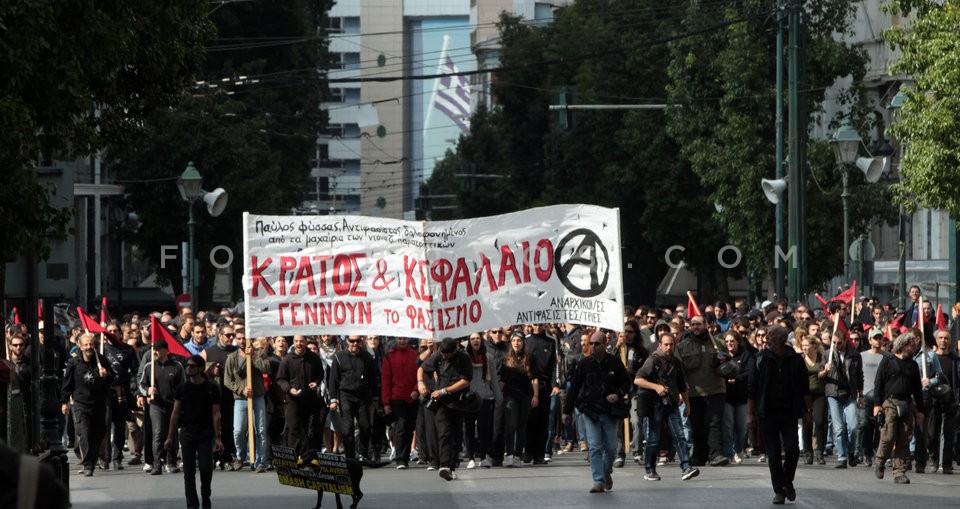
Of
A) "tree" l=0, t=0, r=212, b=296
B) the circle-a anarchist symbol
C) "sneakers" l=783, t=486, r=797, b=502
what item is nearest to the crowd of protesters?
the circle-a anarchist symbol

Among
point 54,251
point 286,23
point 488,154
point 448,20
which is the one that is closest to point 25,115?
point 54,251

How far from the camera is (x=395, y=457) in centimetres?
2006

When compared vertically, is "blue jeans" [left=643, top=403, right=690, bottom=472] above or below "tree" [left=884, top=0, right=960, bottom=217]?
below

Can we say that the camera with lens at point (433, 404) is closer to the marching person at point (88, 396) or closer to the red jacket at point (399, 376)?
the red jacket at point (399, 376)

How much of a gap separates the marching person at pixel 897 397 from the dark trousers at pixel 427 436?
4.46m

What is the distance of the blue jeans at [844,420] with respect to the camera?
19.2 metres

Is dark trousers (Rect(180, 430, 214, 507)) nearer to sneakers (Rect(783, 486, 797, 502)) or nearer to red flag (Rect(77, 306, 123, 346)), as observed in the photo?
sneakers (Rect(783, 486, 797, 502))

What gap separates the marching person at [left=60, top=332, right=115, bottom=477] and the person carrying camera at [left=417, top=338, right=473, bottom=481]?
11.9 ft

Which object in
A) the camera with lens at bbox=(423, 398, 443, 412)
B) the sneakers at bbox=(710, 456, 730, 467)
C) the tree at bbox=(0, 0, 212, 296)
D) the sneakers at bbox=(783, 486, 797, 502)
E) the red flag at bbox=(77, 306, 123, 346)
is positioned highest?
the tree at bbox=(0, 0, 212, 296)

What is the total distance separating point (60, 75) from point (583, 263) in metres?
6.96

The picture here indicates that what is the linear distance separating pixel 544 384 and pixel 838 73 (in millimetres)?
22318

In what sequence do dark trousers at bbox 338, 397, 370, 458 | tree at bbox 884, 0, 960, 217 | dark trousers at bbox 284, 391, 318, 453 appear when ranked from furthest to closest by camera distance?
tree at bbox 884, 0, 960, 217 → dark trousers at bbox 338, 397, 370, 458 → dark trousers at bbox 284, 391, 318, 453

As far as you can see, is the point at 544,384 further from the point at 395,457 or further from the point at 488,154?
the point at 488,154

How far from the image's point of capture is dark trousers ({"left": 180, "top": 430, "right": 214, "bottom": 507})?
14883 millimetres
